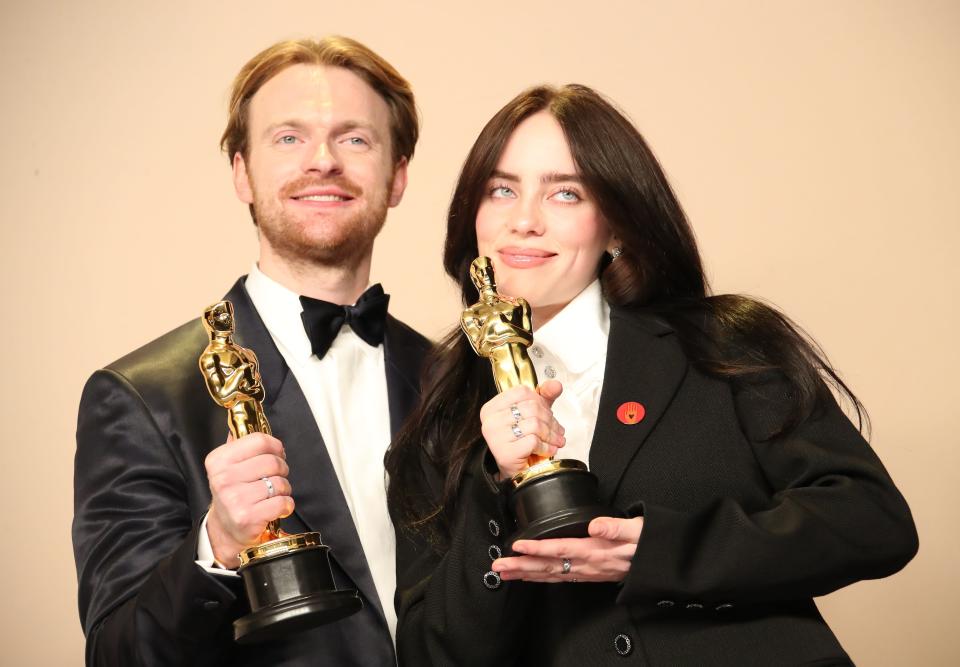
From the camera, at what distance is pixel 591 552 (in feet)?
8.52

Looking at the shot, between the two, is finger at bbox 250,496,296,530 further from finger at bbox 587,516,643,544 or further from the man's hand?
finger at bbox 587,516,643,544

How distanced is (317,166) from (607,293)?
1.03 metres

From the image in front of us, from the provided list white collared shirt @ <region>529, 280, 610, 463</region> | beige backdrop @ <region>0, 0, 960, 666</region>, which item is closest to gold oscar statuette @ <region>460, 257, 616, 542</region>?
white collared shirt @ <region>529, 280, 610, 463</region>

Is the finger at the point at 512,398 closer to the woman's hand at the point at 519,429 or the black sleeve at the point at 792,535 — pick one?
the woman's hand at the point at 519,429

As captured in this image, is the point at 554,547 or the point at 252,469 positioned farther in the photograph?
the point at 252,469

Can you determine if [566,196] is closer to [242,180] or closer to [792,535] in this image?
[792,535]

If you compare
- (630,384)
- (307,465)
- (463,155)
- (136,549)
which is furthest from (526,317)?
(463,155)

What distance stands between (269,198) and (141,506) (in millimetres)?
1096

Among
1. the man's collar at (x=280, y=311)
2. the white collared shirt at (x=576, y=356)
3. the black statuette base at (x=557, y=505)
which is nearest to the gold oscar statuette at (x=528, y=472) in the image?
the black statuette base at (x=557, y=505)

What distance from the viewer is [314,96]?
12.6 feet

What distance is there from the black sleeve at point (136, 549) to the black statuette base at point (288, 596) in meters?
0.24

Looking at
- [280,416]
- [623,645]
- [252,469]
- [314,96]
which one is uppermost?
[314,96]

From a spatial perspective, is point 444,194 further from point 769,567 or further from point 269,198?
point 769,567

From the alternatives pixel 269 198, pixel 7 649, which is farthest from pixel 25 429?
pixel 269 198
